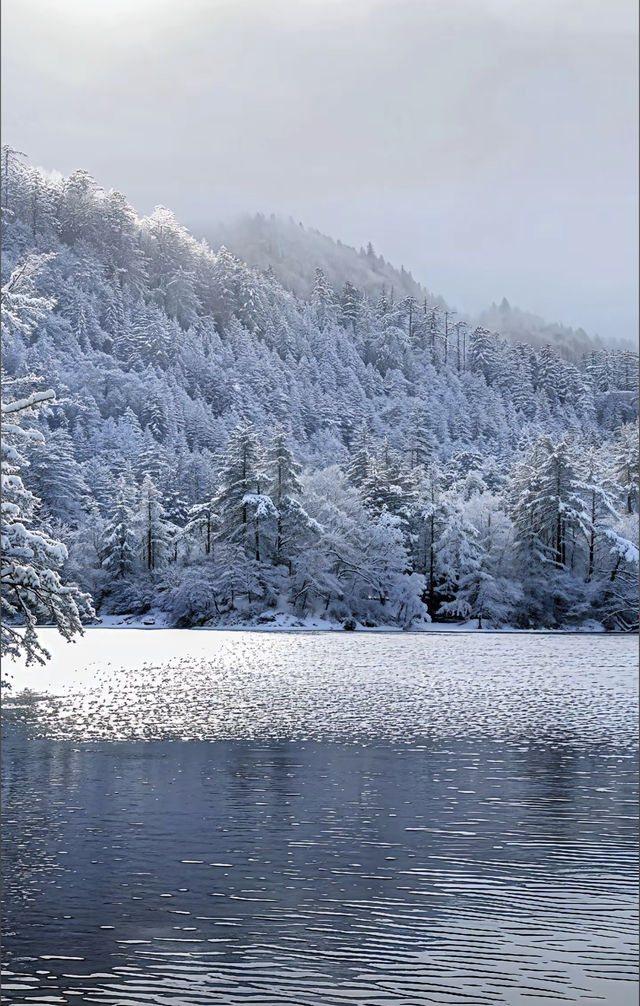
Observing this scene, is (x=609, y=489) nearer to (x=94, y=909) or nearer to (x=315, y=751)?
(x=315, y=751)

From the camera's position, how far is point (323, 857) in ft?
50.0

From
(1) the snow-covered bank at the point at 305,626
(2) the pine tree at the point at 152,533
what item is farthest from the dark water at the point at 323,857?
(2) the pine tree at the point at 152,533

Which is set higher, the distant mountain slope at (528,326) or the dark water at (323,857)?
the distant mountain slope at (528,326)

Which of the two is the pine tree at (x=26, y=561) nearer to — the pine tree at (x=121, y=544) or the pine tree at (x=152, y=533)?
the pine tree at (x=121, y=544)

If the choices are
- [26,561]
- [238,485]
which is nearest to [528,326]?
[238,485]

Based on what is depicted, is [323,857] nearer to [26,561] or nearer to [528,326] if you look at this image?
[26,561]

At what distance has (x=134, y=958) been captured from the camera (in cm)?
1125

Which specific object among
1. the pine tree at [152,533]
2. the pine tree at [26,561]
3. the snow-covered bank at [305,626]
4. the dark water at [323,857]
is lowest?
the dark water at [323,857]

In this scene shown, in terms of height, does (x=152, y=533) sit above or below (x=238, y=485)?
below

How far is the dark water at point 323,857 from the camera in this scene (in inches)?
429

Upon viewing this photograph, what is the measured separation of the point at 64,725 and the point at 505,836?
548 inches

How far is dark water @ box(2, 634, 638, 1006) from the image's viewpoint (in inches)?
429

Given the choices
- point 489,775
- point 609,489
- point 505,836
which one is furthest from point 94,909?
point 609,489

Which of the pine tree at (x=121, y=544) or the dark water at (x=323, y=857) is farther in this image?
the pine tree at (x=121, y=544)
